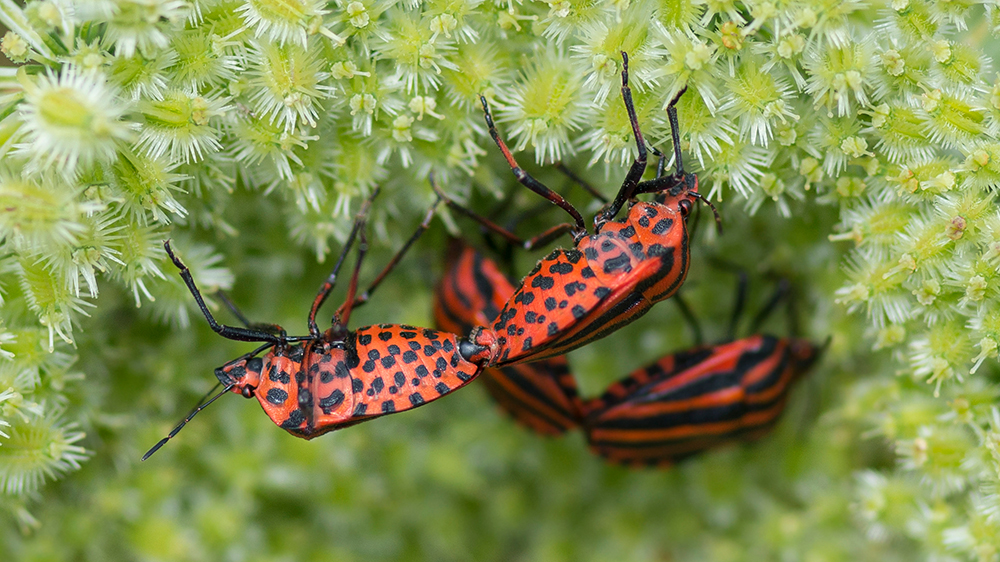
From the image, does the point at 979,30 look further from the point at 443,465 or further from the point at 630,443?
the point at 443,465

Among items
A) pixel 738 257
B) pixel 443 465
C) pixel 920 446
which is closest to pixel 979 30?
pixel 738 257

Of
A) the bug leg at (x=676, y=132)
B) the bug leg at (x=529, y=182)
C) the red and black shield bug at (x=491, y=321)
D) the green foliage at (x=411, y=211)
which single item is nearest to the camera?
the green foliage at (x=411, y=211)

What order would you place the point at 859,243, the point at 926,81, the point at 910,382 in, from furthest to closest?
1. the point at 910,382
2. the point at 859,243
3. the point at 926,81

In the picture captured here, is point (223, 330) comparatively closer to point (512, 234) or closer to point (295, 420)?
point (295, 420)

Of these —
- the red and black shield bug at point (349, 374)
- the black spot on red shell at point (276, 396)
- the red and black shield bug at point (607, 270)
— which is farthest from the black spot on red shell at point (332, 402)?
the red and black shield bug at point (607, 270)

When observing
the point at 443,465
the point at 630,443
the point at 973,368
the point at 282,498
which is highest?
the point at 973,368

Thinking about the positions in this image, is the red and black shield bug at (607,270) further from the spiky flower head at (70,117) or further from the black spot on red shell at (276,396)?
the spiky flower head at (70,117)

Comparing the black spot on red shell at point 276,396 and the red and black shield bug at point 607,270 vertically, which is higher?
the red and black shield bug at point 607,270
